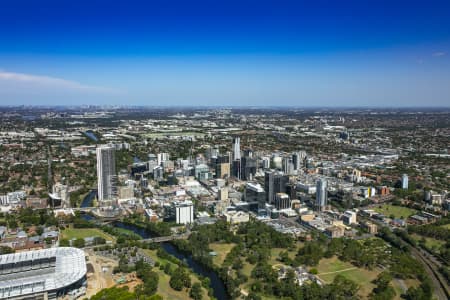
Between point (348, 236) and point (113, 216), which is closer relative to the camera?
point (348, 236)

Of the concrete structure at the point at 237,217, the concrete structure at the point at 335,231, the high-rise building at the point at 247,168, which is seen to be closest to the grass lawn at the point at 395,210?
the concrete structure at the point at 335,231

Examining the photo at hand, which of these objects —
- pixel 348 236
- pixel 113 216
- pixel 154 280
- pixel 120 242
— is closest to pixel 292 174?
pixel 348 236

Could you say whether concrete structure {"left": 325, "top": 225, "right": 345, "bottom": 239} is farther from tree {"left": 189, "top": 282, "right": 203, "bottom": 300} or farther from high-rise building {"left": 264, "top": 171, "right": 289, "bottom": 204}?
tree {"left": 189, "top": 282, "right": 203, "bottom": 300}

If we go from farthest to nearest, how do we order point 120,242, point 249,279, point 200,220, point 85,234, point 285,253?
1. point 200,220
2. point 85,234
3. point 120,242
4. point 285,253
5. point 249,279

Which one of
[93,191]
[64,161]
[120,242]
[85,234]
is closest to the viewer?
[120,242]

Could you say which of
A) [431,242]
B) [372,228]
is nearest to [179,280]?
[372,228]

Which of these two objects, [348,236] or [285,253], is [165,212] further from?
[348,236]

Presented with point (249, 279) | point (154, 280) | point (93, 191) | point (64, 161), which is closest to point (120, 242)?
point (154, 280)

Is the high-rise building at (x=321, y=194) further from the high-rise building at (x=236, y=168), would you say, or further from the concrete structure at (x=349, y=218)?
the high-rise building at (x=236, y=168)
